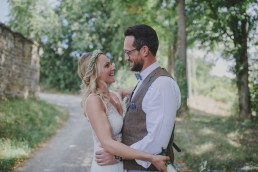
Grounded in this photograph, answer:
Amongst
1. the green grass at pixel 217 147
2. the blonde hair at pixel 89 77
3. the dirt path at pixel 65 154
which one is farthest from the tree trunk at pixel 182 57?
the blonde hair at pixel 89 77

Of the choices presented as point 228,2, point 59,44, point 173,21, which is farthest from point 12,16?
point 228,2

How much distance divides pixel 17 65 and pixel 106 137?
12.8m

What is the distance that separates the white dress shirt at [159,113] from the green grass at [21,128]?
18.0ft

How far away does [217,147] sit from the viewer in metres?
9.36

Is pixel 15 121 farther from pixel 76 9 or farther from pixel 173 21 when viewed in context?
pixel 76 9

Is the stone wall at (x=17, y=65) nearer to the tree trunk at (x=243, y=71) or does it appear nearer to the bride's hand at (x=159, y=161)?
the tree trunk at (x=243, y=71)

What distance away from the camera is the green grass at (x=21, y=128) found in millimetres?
8289

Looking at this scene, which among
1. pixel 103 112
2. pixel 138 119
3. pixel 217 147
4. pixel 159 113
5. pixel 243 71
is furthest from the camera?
pixel 243 71

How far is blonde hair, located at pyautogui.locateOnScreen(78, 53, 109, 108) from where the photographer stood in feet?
10.3

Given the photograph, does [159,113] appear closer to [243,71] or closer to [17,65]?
[17,65]

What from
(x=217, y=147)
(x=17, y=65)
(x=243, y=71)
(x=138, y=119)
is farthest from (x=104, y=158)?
(x=243, y=71)

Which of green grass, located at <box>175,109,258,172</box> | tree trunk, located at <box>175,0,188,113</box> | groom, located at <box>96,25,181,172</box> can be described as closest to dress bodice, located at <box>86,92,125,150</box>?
groom, located at <box>96,25,181,172</box>

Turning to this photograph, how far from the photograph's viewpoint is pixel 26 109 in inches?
523

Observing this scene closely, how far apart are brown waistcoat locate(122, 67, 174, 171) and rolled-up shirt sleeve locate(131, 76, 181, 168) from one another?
54 millimetres
